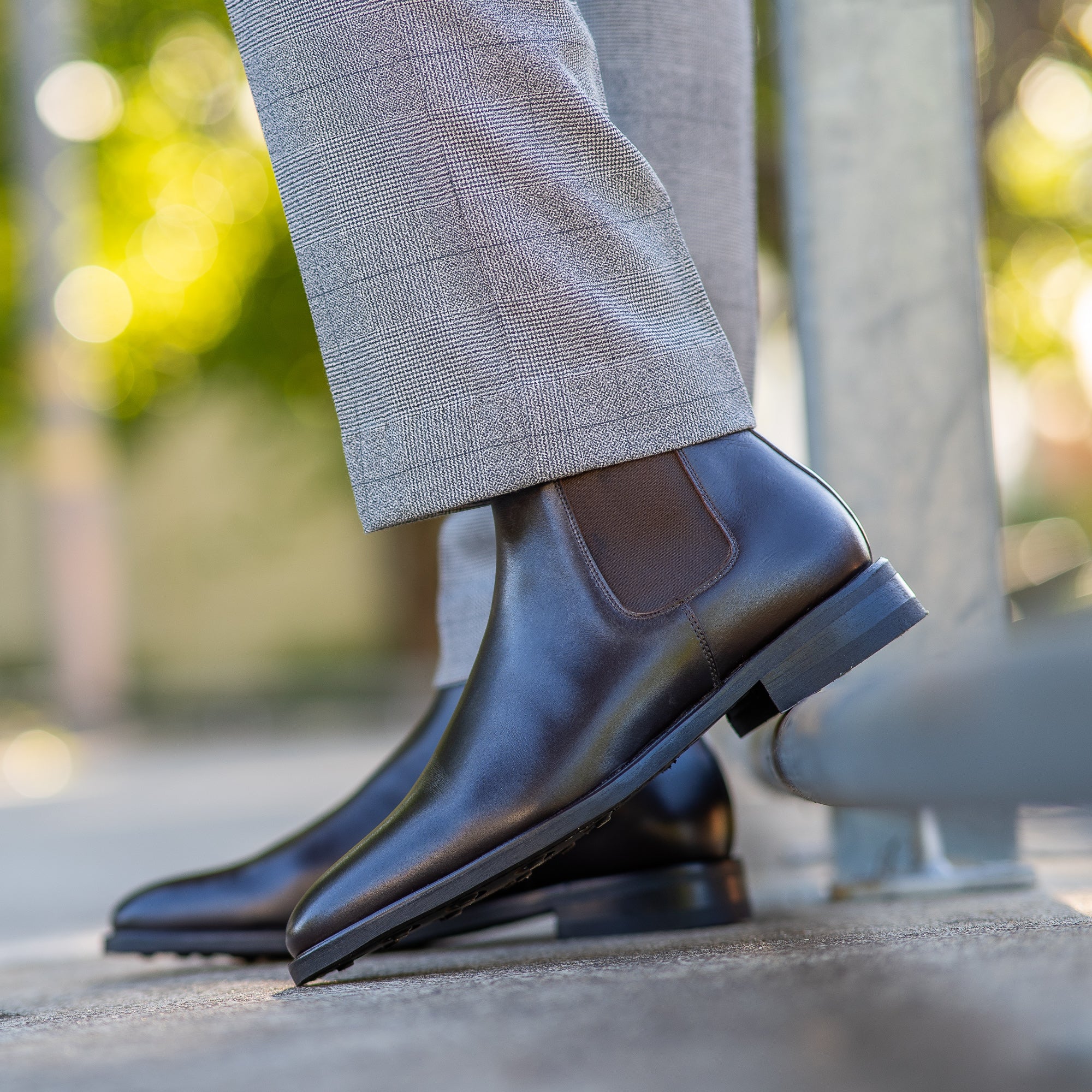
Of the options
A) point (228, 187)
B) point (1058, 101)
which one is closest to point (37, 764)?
point (228, 187)

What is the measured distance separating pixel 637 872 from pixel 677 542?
0.84 feet

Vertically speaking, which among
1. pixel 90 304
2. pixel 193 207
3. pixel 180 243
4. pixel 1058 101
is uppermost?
pixel 193 207

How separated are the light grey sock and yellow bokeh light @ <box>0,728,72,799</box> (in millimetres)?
2974

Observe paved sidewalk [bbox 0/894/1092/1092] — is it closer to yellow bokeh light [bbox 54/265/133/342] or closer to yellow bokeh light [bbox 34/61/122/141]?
yellow bokeh light [bbox 54/265/133/342]

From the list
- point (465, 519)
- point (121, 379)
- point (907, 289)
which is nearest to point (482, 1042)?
point (465, 519)

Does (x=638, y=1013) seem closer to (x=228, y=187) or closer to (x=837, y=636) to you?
(x=837, y=636)

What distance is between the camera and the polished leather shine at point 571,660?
0.68 metres

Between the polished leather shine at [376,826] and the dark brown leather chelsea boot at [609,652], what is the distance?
0.14m

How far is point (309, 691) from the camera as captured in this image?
7910 millimetres

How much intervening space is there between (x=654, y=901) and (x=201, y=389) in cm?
761

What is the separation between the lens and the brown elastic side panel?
73 centimetres

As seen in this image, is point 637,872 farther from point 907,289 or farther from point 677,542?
point 907,289

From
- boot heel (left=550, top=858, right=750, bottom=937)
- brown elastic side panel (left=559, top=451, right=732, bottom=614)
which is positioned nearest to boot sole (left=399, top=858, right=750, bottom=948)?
boot heel (left=550, top=858, right=750, bottom=937)

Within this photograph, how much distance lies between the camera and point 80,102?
6969mm
